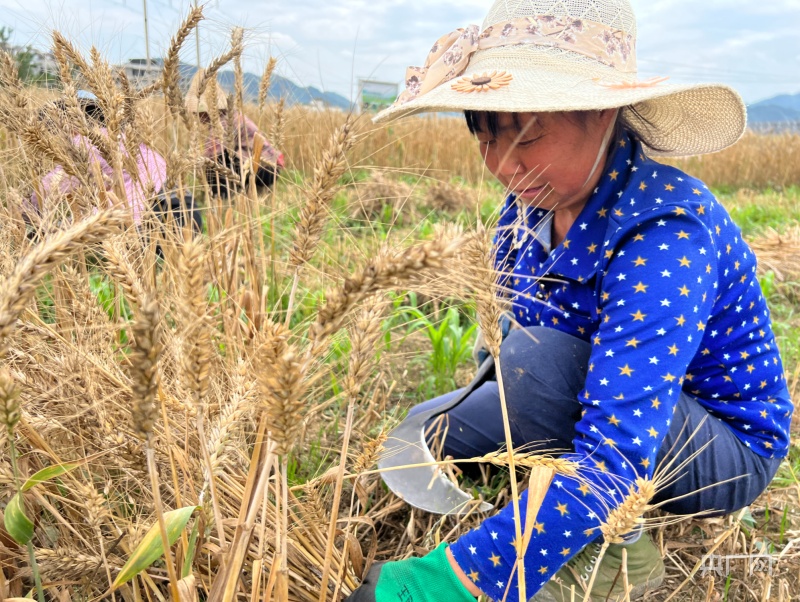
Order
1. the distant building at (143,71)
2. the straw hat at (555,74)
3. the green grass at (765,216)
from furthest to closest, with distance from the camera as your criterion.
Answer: the green grass at (765,216) → the distant building at (143,71) → the straw hat at (555,74)

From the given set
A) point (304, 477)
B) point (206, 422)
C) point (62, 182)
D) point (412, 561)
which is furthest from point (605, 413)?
point (62, 182)

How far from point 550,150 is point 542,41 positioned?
8.3 inches

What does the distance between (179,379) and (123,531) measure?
26 cm

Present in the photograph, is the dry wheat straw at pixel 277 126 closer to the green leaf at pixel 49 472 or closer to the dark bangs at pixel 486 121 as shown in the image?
the dark bangs at pixel 486 121

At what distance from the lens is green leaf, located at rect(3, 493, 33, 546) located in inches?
23.3

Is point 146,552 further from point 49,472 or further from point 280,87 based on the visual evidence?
point 280,87

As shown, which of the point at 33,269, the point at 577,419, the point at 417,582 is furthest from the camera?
the point at 577,419

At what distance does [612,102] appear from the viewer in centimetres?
96

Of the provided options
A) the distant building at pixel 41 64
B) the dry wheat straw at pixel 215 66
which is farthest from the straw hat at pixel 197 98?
the distant building at pixel 41 64

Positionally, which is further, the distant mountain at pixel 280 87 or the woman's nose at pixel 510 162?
the distant mountain at pixel 280 87

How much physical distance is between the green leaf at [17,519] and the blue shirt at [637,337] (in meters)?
0.56

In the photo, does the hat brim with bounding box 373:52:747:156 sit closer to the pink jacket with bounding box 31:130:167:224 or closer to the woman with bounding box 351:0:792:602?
the woman with bounding box 351:0:792:602

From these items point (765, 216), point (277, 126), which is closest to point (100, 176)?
point (277, 126)

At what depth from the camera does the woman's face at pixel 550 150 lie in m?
1.05
